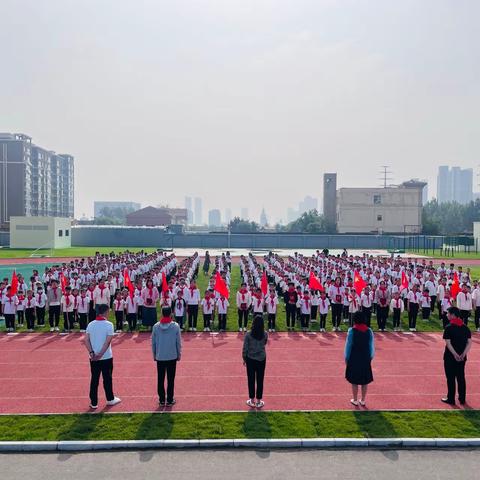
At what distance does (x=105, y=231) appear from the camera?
6500 centimetres

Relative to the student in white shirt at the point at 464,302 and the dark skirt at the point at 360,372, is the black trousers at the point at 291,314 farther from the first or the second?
the dark skirt at the point at 360,372

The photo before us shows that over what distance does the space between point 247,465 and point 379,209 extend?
8553 centimetres

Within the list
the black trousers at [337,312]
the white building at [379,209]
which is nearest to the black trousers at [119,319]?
the black trousers at [337,312]

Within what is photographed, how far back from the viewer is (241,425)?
755cm

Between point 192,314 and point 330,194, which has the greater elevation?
point 330,194

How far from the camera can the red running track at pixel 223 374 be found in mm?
8688

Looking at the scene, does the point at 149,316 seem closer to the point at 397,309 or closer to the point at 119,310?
the point at 119,310

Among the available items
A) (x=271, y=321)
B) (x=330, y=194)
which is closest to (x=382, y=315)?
(x=271, y=321)

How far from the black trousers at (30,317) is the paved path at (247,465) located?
9.06 metres

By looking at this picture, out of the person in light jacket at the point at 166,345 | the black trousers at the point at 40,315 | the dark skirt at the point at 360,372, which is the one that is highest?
the person in light jacket at the point at 166,345

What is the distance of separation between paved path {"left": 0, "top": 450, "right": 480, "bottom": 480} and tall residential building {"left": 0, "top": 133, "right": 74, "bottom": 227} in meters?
87.8

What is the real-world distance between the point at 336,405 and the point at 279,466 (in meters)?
2.42

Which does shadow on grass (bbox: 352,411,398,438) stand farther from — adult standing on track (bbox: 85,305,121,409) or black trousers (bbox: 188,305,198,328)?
black trousers (bbox: 188,305,198,328)

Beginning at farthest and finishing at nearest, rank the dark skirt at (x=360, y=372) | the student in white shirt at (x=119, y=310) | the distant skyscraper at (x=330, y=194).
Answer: the distant skyscraper at (x=330, y=194) → the student in white shirt at (x=119, y=310) → the dark skirt at (x=360, y=372)
